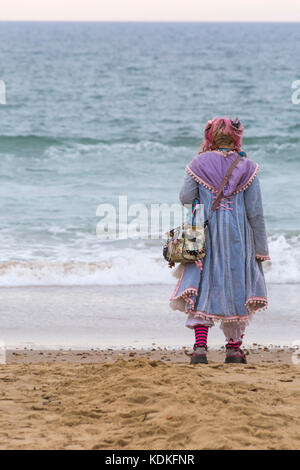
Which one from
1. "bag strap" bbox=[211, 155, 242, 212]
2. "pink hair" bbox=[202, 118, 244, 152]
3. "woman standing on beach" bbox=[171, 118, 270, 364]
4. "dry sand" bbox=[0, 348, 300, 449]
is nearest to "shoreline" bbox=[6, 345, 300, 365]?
"dry sand" bbox=[0, 348, 300, 449]

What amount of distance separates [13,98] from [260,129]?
11.3 m

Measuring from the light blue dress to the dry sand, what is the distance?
37 cm

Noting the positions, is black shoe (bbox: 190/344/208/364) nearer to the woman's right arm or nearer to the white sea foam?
the woman's right arm

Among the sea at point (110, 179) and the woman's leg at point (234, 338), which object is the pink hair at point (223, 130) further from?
the sea at point (110, 179)

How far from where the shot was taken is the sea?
694 cm

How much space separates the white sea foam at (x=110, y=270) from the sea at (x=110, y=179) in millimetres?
→ 14

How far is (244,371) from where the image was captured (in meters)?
4.41

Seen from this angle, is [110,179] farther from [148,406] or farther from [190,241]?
[148,406]

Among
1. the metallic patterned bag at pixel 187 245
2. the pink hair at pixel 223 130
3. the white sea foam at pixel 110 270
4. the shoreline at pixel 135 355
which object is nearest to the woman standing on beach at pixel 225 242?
the pink hair at pixel 223 130

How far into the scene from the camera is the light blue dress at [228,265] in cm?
467

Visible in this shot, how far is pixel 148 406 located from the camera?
140 inches

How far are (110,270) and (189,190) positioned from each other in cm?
401

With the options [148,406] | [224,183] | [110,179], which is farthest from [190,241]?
[110,179]

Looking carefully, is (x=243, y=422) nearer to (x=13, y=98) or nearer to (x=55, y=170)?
(x=55, y=170)
